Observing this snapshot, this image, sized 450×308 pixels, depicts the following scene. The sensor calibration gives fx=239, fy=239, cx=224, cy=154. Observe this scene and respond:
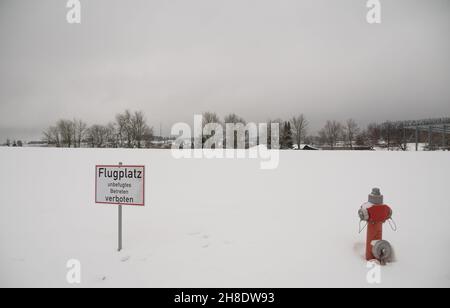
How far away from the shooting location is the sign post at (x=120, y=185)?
3693 millimetres

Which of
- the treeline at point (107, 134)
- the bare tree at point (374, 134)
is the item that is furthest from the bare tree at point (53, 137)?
the bare tree at point (374, 134)

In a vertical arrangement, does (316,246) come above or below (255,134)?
below

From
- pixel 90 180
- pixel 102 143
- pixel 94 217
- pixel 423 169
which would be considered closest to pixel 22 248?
pixel 94 217

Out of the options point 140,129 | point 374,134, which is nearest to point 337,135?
point 374,134

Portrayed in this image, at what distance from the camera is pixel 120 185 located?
149 inches

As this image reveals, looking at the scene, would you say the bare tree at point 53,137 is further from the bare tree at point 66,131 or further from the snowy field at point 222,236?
the snowy field at point 222,236

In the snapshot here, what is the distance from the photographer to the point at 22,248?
3906 millimetres

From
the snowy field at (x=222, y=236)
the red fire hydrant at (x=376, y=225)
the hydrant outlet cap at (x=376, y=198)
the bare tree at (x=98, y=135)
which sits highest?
the bare tree at (x=98, y=135)

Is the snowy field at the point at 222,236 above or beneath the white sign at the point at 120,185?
beneath

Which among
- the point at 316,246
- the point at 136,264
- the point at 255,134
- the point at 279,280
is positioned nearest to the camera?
the point at 279,280

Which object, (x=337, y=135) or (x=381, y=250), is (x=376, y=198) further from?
(x=337, y=135)

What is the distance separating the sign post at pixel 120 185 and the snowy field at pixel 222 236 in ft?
2.63
